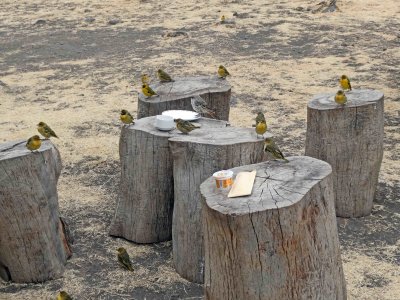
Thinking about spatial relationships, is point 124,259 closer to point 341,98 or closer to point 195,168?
point 195,168

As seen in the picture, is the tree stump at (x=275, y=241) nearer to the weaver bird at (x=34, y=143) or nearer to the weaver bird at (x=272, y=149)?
the weaver bird at (x=272, y=149)

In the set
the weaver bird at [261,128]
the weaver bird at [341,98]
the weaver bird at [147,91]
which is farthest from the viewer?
the weaver bird at [147,91]

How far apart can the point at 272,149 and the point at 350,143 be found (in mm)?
1654

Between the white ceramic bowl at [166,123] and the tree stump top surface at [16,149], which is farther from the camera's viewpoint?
the white ceramic bowl at [166,123]

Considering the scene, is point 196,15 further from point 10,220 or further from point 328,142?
point 10,220

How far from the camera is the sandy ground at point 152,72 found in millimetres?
6438

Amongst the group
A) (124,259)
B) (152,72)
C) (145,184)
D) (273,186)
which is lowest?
(124,259)

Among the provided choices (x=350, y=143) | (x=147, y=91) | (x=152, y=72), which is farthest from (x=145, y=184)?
(x=152, y=72)

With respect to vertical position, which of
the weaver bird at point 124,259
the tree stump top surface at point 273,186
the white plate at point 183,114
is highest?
the white plate at point 183,114

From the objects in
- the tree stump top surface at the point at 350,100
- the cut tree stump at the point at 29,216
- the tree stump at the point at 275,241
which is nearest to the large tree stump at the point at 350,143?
the tree stump top surface at the point at 350,100

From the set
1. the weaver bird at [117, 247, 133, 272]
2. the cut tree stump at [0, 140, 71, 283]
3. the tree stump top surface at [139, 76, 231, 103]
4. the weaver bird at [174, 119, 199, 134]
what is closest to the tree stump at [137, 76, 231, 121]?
the tree stump top surface at [139, 76, 231, 103]

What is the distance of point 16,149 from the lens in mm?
6113

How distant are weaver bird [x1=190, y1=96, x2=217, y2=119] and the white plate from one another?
1.00 ft

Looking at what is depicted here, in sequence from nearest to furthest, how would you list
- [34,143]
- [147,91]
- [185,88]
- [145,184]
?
[34,143]
[145,184]
[147,91]
[185,88]
